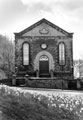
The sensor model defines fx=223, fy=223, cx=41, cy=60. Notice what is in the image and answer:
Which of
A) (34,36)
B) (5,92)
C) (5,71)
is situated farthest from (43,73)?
(5,92)

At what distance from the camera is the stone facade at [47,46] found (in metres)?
41.4

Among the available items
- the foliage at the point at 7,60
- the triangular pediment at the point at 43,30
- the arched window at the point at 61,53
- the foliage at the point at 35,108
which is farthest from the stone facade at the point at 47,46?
the foliage at the point at 35,108

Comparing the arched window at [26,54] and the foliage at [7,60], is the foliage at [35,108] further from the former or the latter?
the foliage at [7,60]

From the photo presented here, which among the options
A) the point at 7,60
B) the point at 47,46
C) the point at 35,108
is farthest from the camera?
the point at 7,60

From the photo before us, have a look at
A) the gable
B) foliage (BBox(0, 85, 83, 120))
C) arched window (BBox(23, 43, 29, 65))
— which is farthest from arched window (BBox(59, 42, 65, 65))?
foliage (BBox(0, 85, 83, 120))

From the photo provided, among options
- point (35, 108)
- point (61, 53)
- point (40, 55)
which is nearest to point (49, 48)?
point (40, 55)

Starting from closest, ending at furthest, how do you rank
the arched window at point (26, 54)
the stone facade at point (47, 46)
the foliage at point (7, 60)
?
the stone facade at point (47, 46) < the arched window at point (26, 54) < the foliage at point (7, 60)

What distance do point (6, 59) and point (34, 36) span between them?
66.7 feet

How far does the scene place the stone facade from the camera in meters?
41.4

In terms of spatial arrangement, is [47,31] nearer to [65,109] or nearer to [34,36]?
[34,36]

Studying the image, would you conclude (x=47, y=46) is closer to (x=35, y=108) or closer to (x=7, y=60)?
(x=7, y=60)

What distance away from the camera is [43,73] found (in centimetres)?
4156

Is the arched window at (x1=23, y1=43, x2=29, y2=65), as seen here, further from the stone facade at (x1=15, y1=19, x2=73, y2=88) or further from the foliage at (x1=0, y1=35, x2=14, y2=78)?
the foliage at (x1=0, y1=35, x2=14, y2=78)

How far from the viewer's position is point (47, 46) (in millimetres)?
41438
